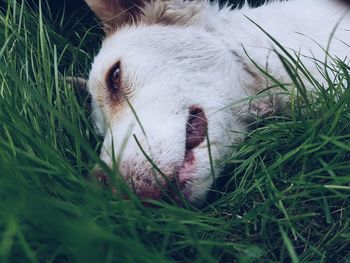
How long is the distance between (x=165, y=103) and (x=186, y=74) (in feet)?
0.90

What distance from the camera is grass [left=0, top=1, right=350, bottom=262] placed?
70.5 inches

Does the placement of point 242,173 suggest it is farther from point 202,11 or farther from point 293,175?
point 202,11

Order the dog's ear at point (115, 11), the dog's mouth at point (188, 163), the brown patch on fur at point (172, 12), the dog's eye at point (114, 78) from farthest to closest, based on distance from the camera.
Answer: the dog's ear at point (115, 11), the brown patch on fur at point (172, 12), the dog's eye at point (114, 78), the dog's mouth at point (188, 163)

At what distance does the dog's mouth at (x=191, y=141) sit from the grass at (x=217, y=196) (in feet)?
0.47

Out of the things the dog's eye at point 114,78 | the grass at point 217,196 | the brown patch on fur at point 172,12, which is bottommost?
the grass at point 217,196

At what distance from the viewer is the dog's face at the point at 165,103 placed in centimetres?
239

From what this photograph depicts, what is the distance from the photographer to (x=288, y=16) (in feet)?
10.3

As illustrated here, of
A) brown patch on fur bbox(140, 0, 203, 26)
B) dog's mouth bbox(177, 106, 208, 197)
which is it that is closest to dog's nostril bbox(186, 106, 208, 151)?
dog's mouth bbox(177, 106, 208, 197)

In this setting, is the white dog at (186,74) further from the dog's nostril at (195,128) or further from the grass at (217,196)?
the grass at (217,196)

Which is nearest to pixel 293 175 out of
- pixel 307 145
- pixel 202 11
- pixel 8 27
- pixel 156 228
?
pixel 307 145

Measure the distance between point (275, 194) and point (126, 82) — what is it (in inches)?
40.2

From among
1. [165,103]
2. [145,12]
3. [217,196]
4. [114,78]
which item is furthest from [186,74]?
[217,196]

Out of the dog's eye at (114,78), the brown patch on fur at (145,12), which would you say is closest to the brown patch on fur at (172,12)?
the brown patch on fur at (145,12)

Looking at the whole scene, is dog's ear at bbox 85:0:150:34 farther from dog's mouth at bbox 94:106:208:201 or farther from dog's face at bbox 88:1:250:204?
dog's mouth at bbox 94:106:208:201
